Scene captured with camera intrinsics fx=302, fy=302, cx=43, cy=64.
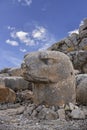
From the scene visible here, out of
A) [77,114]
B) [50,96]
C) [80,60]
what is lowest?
[77,114]

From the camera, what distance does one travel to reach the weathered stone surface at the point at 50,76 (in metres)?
10.4

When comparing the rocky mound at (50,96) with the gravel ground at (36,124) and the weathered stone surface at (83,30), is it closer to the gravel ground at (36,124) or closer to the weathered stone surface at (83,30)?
the gravel ground at (36,124)

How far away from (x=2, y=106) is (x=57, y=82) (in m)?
3.79

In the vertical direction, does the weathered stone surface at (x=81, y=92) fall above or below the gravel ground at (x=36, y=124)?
above

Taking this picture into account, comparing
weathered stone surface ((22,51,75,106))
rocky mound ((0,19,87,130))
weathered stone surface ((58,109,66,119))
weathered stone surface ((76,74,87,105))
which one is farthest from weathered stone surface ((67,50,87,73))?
weathered stone surface ((58,109,66,119))

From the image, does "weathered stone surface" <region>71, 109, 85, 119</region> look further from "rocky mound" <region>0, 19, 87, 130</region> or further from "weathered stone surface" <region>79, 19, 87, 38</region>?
"weathered stone surface" <region>79, 19, 87, 38</region>

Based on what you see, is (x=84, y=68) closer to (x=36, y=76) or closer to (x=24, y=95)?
(x=24, y=95)

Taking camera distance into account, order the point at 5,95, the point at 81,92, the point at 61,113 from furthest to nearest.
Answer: the point at 5,95 → the point at 81,92 → the point at 61,113

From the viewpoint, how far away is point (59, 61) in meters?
10.5

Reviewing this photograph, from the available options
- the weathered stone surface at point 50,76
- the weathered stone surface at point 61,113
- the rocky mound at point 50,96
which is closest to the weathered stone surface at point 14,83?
the rocky mound at point 50,96

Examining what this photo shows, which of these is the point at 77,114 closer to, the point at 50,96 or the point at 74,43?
the point at 50,96

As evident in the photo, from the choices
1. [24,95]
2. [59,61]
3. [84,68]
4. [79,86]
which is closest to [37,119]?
[59,61]

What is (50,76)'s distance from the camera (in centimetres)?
1041

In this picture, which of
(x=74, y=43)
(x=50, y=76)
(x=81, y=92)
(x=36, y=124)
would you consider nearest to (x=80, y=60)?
(x=74, y=43)
